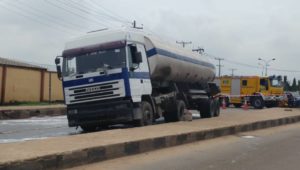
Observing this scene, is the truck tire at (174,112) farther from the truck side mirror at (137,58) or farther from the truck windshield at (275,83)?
the truck windshield at (275,83)

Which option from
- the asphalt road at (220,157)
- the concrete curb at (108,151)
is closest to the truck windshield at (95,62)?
the concrete curb at (108,151)

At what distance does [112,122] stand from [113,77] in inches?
57.8

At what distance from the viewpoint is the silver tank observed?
58.2ft

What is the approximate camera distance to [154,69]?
17.8m

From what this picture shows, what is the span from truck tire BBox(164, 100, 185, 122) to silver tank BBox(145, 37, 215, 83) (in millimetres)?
1028

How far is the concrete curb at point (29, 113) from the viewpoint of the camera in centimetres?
2536

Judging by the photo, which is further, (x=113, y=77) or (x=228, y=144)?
(x=113, y=77)

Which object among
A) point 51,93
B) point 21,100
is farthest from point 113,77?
point 51,93

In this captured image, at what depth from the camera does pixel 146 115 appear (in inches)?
666

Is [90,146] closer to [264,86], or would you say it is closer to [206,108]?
[206,108]

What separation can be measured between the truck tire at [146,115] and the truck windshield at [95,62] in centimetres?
177

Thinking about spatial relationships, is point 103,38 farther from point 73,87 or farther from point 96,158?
point 96,158

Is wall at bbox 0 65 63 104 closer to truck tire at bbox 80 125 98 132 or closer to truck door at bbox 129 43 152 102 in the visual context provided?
truck tire at bbox 80 125 98 132

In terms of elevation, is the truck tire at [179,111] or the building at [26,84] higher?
the building at [26,84]
